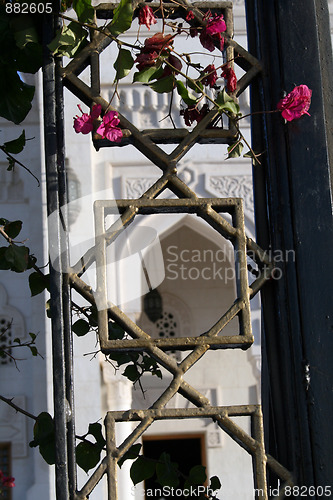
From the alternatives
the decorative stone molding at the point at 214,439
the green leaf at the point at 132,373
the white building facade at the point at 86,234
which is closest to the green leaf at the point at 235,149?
the green leaf at the point at 132,373

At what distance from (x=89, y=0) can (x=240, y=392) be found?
6672 mm

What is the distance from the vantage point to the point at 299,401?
2.97 feet

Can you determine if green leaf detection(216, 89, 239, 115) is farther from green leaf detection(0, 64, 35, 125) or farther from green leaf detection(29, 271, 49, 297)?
green leaf detection(29, 271, 49, 297)

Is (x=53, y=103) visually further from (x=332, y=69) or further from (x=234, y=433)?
(x=234, y=433)

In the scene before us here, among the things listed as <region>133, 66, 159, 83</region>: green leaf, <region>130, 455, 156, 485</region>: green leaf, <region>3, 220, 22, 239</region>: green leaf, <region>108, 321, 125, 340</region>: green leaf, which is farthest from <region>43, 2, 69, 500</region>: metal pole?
<region>108, 321, 125, 340</region>: green leaf

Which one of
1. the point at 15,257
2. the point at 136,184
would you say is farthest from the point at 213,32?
the point at 136,184

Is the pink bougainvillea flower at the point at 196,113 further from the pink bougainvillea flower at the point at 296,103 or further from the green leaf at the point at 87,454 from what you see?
the green leaf at the point at 87,454

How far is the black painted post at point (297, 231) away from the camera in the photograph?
0.90 metres

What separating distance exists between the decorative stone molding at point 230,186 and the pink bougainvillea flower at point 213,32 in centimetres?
538

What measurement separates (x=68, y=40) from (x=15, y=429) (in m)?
5.74

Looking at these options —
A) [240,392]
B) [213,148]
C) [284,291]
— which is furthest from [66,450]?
[240,392]

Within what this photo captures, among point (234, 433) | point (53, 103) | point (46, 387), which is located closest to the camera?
point (234, 433)

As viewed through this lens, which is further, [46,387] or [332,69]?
[46,387]

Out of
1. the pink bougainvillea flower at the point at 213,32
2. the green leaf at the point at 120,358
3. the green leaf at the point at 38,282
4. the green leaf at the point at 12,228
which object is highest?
the pink bougainvillea flower at the point at 213,32
